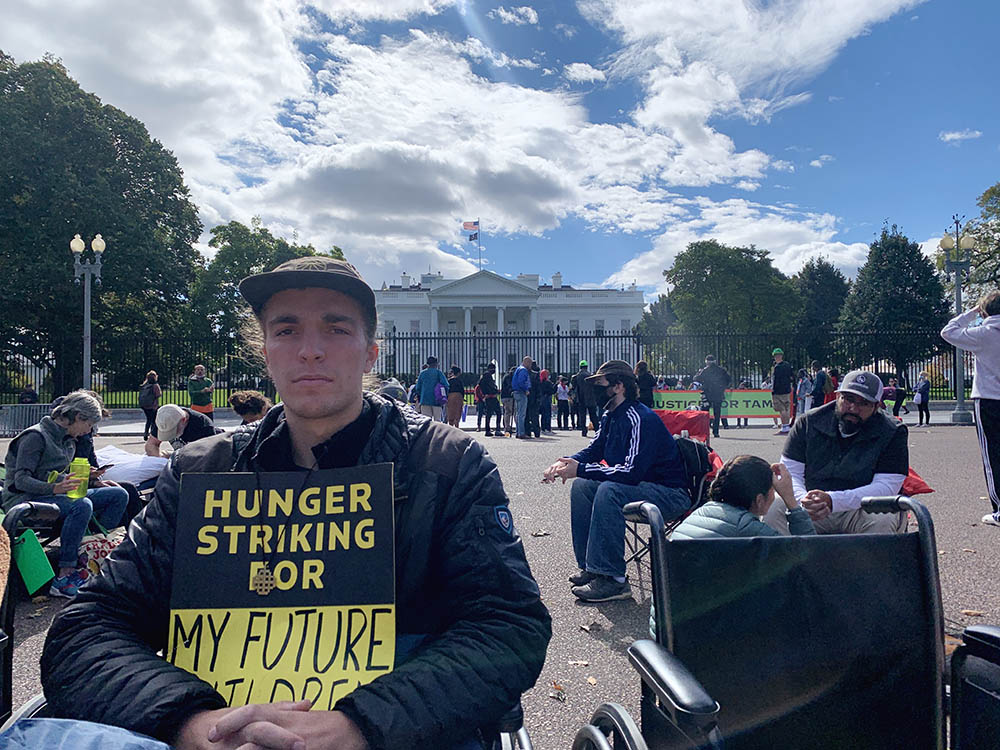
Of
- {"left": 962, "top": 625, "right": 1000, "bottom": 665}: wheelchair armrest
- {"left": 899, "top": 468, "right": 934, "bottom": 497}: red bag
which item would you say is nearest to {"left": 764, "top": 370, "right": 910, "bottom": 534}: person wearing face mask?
{"left": 899, "top": 468, "right": 934, "bottom": 497}: red bag

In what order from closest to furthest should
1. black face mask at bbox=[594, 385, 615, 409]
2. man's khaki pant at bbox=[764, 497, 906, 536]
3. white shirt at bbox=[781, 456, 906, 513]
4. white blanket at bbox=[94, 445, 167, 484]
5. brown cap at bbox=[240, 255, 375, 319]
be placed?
brown cap at bbox=[240, 255, 375, 319] < white shirt at bbox=[781, 456, 906, 513] < man's khaki pant at bbox=[764, 497, 906, 536] < black face mask at bbox=[594, 385, 615, 409] < white blanket at bbox=[94, 445, 167, 484]

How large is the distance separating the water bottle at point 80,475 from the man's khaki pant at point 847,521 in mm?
4724

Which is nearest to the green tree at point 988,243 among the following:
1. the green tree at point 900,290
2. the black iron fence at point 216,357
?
the green tree at point 900,290

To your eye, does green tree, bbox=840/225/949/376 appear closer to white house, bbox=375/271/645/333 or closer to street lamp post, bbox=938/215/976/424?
street lamp post, bbox=938/215/976/424

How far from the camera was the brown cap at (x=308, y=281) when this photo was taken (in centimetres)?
180

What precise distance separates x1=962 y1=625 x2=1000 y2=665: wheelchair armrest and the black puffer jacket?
4.00 ft

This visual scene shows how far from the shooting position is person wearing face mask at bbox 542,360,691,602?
4348 millimetres

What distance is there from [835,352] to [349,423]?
26.5m

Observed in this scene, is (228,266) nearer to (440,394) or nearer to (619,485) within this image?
(440,394)

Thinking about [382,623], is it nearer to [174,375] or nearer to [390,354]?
[174,375]

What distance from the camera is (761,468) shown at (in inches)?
121

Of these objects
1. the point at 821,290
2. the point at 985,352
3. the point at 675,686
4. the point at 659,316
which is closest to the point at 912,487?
the point at 985,352

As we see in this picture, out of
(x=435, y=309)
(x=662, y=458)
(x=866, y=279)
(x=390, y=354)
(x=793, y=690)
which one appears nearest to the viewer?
(x=793, y=690)

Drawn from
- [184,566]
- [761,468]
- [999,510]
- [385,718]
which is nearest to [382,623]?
[385,718]
